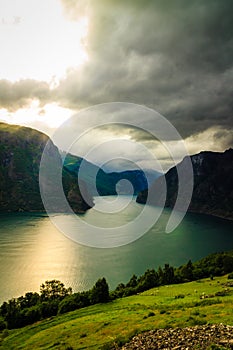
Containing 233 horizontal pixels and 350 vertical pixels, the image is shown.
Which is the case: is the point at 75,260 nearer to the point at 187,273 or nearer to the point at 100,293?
the point at 187,273

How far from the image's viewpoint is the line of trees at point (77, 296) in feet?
216

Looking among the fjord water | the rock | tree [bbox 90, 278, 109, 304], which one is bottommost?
the fjord water

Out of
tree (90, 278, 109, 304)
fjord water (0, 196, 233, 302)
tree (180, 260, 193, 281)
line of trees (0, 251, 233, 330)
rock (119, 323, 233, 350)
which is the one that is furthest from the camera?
fjord water (0, 196, 233, 302)

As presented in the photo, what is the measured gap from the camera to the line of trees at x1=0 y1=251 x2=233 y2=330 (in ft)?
216

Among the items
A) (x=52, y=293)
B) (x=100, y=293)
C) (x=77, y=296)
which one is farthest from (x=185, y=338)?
(x=52, y=293)

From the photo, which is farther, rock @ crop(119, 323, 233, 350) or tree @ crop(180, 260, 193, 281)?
tree @ crop(180, 260, 193, 281)

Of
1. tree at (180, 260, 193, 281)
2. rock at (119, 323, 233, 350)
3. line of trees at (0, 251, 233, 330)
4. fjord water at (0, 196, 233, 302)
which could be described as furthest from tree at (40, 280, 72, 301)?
rock at (119, 323, 233, 350)

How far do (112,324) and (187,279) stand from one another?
62.7m

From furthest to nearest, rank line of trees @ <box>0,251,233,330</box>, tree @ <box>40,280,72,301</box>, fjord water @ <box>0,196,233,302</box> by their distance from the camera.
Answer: fjord water @ <box>0,196,233,302</box>, tree @ <box>40,280,72,301</box>, line of trees @ <box>0,251,233,330</box>

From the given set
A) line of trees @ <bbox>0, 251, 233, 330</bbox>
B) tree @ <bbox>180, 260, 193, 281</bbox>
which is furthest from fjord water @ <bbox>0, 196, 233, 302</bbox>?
tree @ <bbox>180, 260, 193, 281</bbox>

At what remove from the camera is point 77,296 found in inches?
2741

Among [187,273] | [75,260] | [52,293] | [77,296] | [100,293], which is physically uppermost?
[100,293]

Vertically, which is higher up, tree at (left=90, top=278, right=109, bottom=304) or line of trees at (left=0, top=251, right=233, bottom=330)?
tree at (left=90, top=278, right=109, bottom=304)

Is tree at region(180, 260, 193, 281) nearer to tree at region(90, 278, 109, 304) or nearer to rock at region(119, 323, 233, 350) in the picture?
tree at region(90, 278, 109, 304)
